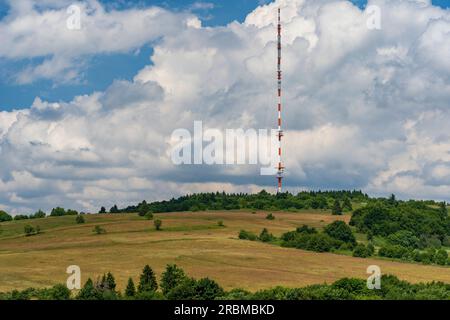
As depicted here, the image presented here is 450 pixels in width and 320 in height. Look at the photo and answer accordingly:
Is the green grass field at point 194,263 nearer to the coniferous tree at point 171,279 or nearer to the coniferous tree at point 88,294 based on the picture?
the coniferous tree at point 171,279

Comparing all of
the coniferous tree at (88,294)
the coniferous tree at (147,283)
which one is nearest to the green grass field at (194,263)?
the coniferous tree at (147,283)

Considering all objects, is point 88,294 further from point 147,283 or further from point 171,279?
point 171,279

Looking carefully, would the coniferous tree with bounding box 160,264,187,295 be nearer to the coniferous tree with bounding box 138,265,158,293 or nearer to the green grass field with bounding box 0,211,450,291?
the coniferous tree with bounding box 138,265,158,293

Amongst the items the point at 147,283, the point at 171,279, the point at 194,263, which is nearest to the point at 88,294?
the point at 147,283

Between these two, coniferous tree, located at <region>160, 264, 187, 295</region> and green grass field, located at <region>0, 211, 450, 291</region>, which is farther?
green grass field, located at <region>0, 211, 450, 291</region>

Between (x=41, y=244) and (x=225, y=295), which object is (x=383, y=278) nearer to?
(x=225, y=295)

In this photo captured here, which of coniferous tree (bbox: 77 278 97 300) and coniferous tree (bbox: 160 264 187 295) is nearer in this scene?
coniferous tree (bbox: 77 278 97 300)

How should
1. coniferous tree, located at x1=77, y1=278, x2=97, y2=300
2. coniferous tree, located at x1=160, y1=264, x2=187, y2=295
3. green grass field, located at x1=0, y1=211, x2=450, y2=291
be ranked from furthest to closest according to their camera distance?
green grass field, located at x1=0, y1=211, x2=450, y2=291 → coniferous tree, located at x1=160, y1=264, x2=187, y2=295 → coniferous tree, located at x1=77, y1=278, x2=97, y2=300

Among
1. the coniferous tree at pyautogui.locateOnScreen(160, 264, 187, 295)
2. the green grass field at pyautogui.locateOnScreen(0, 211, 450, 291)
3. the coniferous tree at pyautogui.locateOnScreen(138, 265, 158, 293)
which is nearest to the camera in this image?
the coniferous tree at pyautogui.locateOnScreen(138, 265, 158, 293)

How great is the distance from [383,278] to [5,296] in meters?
68.7

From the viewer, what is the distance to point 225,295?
370ft

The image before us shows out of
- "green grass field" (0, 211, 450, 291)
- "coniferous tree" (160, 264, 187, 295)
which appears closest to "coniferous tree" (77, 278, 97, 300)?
"coniferous tree" (160, 264, 187, 295)

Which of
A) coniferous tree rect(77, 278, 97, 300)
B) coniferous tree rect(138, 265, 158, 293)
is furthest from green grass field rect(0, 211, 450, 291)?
coniferous tree rect(77, 278, 97, 300)

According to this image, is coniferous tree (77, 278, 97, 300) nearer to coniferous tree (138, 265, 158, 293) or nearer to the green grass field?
coniferous tree (138, 265, 158, 293)
